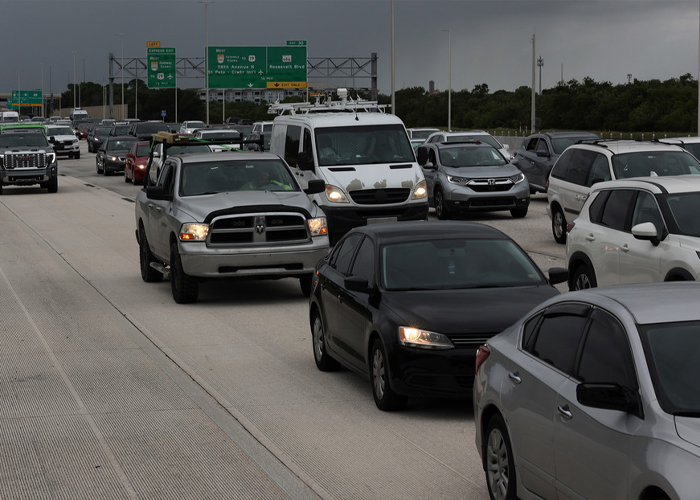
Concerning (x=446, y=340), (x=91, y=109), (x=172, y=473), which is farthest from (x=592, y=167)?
(x=91, y=109)

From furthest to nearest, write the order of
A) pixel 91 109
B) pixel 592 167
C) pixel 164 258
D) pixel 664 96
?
pixel 91 109
pixel 664 96
pixel 592 167
pixel 164 258

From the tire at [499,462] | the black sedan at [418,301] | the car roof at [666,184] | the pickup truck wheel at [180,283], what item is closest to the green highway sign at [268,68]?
the pickup truck wheel at [180,283]

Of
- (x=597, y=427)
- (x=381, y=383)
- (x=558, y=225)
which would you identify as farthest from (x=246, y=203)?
(x=597, y=427)

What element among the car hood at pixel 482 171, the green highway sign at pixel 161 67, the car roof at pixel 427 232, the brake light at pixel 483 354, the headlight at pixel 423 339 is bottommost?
the headlight at pixel 423 339

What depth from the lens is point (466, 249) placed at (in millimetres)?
10430

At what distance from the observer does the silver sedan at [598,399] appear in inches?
197

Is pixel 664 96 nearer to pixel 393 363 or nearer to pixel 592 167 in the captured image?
pixel 592 167

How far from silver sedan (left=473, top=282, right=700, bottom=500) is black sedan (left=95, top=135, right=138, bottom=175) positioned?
43.9 meters

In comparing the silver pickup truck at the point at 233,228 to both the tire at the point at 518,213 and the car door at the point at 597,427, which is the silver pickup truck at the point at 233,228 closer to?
the car door at the point at 597,427

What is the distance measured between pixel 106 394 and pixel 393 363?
Answer: 2724 millimetres

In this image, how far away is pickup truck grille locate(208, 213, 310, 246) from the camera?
15.4 meters

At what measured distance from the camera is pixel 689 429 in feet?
16.1

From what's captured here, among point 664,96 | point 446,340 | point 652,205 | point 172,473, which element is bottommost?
point 172,473

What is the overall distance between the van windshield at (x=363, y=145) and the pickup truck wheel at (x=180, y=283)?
7400mm
